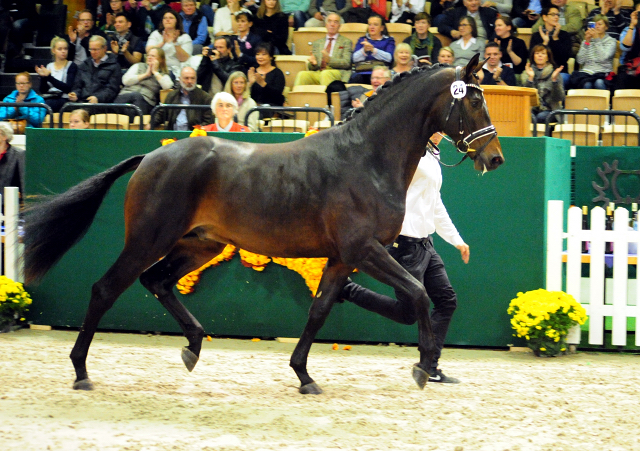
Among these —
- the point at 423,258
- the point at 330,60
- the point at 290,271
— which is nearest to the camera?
the point at 423,258

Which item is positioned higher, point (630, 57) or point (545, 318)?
point (630, 57)

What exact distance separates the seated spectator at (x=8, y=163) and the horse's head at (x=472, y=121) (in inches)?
185

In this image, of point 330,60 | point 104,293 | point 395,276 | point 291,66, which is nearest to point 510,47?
point 330,60

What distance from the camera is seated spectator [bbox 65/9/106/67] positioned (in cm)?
1186

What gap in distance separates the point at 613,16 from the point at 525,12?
1346mm

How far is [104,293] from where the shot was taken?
5023 millimetres

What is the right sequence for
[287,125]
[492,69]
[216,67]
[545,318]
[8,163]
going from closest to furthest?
1. [545,318]
2. [8,163]
3. [287,125]
4. [492,69]
5. [216,67]

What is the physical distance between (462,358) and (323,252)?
6.46 feet

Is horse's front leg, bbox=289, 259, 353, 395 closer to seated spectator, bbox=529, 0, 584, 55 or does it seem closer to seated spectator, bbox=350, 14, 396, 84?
seated spectator, bbox=350, 14, 396, 84

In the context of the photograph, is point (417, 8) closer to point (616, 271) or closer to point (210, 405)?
point (616, 271)

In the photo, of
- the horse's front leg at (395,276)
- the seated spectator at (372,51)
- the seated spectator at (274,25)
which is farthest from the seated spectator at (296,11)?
the horse's front leg at (395,276)

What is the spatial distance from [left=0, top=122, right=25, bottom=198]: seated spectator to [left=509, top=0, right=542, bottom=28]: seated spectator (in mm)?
7943

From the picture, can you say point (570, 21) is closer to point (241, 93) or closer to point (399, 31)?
point (399, 31)

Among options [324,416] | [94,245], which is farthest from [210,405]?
[94,245]
